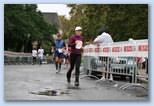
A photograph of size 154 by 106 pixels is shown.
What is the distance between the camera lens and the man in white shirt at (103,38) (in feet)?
22.3

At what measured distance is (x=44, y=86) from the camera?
6.67m

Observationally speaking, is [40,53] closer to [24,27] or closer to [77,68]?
[24,27]

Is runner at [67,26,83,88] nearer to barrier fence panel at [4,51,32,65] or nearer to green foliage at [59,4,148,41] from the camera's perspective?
green foliage at [59,4,148,41]

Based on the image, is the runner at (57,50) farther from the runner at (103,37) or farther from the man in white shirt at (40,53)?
the runner at (103,37)

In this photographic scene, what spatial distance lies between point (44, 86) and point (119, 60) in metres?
0.91

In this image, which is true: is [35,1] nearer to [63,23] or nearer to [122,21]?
[63,23]

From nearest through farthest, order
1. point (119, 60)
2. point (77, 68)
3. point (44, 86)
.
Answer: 1. point (44, 86)
2. point (77, 68)
3. point (119, 60)

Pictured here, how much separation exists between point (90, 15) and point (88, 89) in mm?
816

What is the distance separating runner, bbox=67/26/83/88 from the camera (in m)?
6.73

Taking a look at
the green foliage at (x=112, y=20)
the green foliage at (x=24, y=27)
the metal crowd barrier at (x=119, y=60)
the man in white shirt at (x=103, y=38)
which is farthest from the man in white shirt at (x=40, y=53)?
the man in white shirt at (x=103, y=38)

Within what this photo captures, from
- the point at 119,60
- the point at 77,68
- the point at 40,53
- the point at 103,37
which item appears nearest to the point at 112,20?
the point at 103,37

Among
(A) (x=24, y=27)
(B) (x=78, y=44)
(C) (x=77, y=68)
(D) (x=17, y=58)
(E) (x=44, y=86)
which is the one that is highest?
(A) (x=24, y=27)

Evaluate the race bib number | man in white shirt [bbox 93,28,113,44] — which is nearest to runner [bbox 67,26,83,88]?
the race bib number

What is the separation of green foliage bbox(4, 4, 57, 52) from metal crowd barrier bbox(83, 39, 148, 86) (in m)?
0.50
